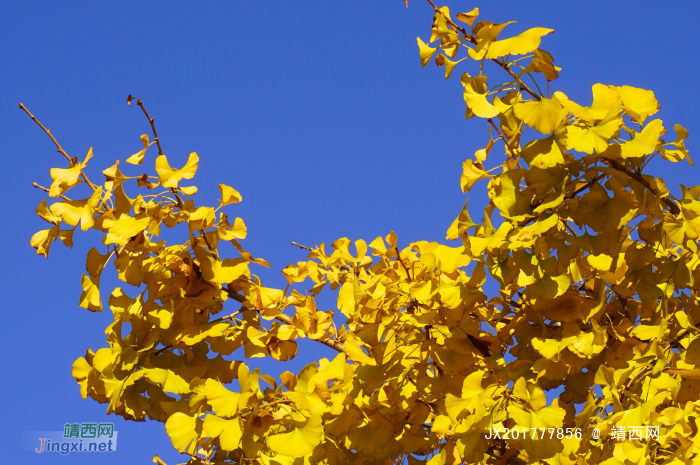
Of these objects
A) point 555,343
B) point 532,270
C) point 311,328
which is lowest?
point 555,343

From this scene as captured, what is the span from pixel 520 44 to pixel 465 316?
2.68 ft

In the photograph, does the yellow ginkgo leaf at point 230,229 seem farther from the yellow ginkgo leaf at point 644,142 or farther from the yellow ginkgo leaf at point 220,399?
the yellow ginkgo leaf at point 644,142

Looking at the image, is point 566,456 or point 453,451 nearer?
point 566,456

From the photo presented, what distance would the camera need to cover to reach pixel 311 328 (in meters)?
2.25

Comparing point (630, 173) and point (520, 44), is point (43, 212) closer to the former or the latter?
point (520, 44)

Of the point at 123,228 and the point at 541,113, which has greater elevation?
the point at 123,228

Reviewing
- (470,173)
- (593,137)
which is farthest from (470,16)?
(593,137)

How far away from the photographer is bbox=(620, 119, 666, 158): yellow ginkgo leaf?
163 centimetres

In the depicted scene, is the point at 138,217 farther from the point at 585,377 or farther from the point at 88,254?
the point at 585,377

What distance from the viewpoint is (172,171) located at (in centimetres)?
207

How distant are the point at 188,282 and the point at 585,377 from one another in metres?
1.40

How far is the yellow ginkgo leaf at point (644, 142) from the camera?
1.63m

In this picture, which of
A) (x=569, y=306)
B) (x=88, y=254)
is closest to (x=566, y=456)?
(x=569, y=306)

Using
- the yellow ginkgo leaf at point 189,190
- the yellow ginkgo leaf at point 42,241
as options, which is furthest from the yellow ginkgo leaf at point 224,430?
the yellow ginkgo leaf at point 42,241
